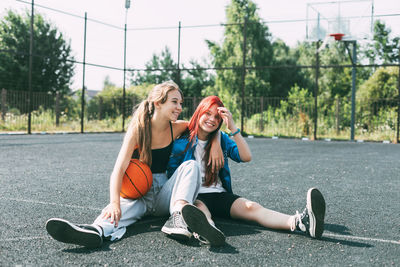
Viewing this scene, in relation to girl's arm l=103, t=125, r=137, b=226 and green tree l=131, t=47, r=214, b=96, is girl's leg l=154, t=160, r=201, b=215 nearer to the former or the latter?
girl's arm l=103, t=125, r=137, b=226

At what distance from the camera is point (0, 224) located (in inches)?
101

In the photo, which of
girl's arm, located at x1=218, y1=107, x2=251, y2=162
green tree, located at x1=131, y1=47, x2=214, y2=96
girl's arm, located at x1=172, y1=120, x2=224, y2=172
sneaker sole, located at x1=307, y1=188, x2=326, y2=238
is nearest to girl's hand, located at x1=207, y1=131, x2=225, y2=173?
girl's arm, located at x1=172, y1=120, x2=224, y2=172

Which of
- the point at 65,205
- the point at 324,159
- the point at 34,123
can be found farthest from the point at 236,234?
the point at 34,123

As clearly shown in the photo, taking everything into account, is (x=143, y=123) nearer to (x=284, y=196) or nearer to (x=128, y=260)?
(x=128, y=260)

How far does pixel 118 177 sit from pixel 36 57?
19657 millimetres

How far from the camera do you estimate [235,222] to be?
9.02ft

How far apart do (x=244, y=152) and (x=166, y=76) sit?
93.0ft

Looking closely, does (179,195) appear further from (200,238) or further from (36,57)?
(36,57)

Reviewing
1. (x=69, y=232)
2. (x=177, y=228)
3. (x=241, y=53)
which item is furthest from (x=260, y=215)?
(x=241, y=53)

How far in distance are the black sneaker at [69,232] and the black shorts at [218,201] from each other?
82 centimetres

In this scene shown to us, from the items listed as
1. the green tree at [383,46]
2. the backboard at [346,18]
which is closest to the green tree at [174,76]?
→ the green tree at [383,46]

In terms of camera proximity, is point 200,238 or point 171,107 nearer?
point 200,238

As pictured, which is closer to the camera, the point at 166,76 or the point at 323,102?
the point at 323,102

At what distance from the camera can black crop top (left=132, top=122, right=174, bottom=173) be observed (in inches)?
104
